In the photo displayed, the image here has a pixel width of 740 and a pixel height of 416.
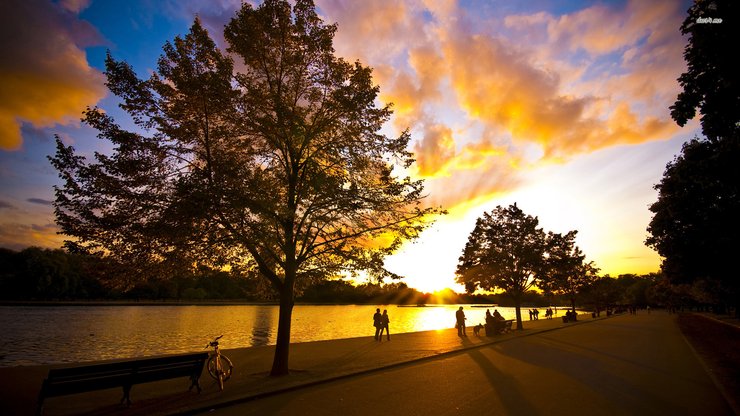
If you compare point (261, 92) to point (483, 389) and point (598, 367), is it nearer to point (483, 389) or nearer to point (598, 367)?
point (483, 389)

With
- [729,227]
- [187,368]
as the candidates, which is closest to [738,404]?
[187,368]

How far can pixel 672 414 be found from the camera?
8.06 m

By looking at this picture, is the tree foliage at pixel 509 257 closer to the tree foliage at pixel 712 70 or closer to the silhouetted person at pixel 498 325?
the silhouetted person at pixel 498 325

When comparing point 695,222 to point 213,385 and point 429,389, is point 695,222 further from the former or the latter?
point 213,385

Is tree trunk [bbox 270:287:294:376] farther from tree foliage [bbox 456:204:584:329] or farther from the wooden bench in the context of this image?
tree foliage [bbox 456:204:584:329]

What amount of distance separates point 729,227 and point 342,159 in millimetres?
24922

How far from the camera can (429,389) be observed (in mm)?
10406

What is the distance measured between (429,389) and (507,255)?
1017 inches

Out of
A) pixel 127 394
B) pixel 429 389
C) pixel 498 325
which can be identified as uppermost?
pixel 498 325

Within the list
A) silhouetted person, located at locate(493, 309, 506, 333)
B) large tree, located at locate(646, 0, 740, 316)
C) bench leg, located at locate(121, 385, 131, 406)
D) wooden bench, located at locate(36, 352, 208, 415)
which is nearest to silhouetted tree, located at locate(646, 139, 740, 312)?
large tree, located at locate(646, 0, 740, 316)

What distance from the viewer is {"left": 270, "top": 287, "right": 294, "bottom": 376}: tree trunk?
12.4 meters

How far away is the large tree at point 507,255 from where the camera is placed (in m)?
33.6

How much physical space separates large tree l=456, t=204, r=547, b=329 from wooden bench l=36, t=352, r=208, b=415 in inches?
1123

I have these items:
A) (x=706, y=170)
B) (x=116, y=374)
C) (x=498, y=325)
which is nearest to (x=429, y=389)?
(x=116, y=374)
